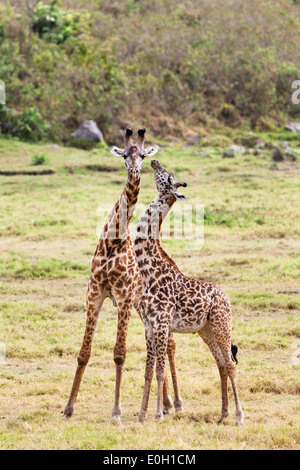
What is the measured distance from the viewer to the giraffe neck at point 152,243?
6969mm

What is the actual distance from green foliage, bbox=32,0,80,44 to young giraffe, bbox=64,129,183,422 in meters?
24.3

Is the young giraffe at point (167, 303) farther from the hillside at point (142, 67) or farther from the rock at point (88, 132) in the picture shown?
the hillside at point (142, 67)

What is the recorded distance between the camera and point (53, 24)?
30.8 m

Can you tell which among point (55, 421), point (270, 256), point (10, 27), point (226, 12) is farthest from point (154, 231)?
point (226, 12)

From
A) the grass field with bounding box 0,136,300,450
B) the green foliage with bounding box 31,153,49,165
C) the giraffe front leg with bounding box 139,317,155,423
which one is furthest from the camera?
the green foliage with bounding box 31,153,49,165

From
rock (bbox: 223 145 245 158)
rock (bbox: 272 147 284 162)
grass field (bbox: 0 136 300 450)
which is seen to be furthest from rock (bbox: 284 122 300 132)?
grass field (bbox: 0 136 300 450)

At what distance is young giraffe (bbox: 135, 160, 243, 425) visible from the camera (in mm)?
6762

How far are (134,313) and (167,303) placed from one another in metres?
5.13

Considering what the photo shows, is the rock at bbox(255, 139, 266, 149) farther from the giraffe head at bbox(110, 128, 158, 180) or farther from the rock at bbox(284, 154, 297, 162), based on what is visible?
the giraffe head at bbox(110, 128, 158, 180)

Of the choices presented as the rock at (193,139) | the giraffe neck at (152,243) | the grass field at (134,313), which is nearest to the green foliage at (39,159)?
the grass field at (134,313)

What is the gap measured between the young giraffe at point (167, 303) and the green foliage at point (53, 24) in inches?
963

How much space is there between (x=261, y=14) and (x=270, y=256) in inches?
1087

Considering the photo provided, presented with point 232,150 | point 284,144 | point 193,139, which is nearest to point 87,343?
point 232,150

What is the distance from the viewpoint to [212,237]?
15.9m
